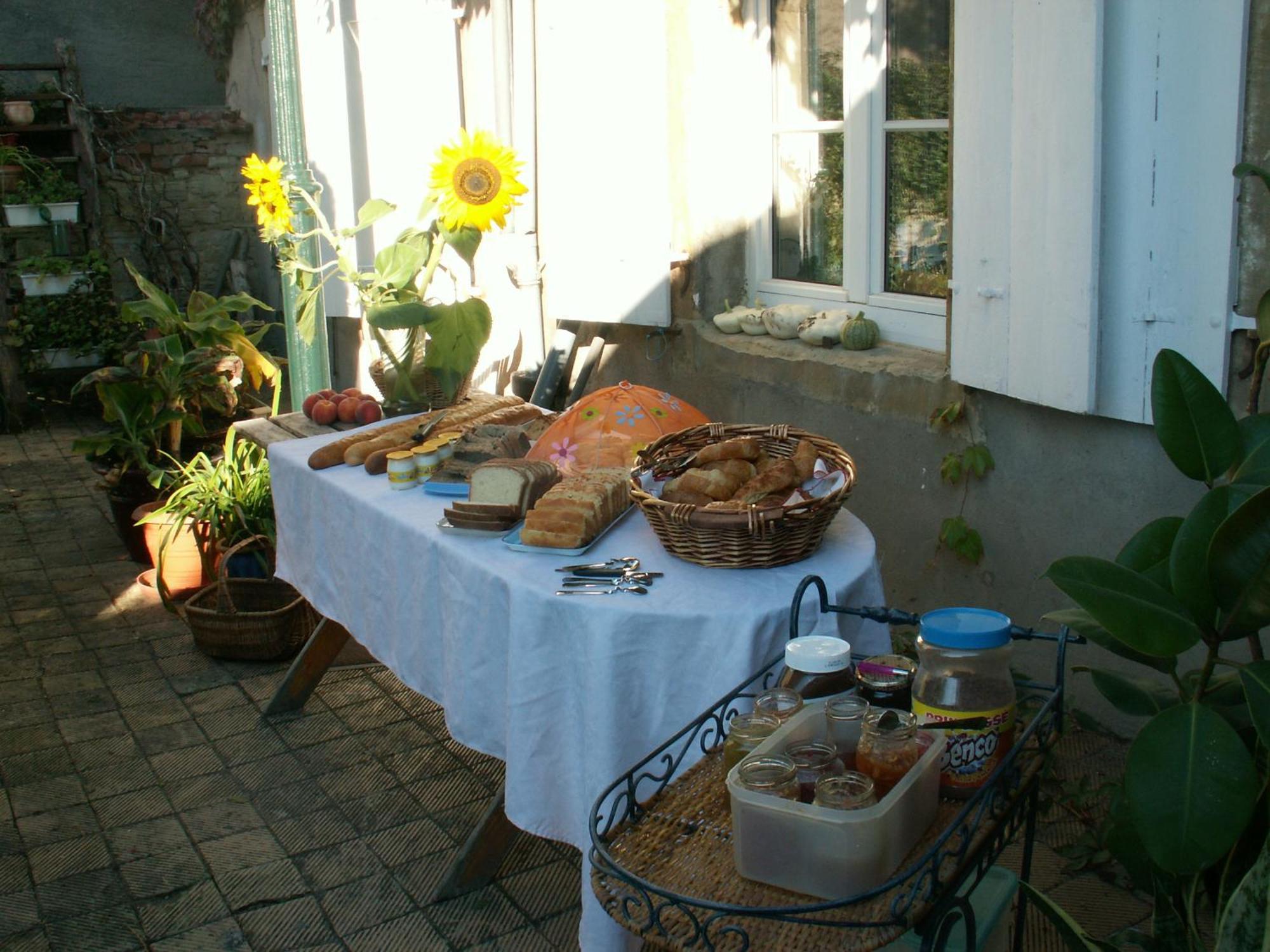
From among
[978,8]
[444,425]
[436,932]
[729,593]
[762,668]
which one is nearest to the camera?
[762,668]

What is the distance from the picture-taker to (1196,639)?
5.43ft

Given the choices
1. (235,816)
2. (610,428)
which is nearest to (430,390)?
(610,428)

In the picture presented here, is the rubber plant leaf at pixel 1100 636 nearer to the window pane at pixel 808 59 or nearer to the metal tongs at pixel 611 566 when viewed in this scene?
the metal tongs at pixel 611 566

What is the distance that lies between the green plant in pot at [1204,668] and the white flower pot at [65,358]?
8.41 meters

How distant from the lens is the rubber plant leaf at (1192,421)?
189 cm

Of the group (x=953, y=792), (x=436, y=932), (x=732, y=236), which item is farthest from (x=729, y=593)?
(x=732, y=236)

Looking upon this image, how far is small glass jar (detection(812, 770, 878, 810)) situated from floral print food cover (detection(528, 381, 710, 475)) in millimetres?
1493

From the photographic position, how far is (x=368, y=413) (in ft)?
13.0

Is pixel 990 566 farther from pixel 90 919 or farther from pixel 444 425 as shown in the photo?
pixel 90 919

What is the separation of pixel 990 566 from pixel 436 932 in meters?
1.78

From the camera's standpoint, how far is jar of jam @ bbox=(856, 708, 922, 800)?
1525mm

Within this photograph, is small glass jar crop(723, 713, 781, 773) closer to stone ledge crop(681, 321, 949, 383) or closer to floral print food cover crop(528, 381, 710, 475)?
floral print food cover crop(528, 381, 710, 475)

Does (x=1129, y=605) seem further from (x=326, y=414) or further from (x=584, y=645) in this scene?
(x=326, y=414)

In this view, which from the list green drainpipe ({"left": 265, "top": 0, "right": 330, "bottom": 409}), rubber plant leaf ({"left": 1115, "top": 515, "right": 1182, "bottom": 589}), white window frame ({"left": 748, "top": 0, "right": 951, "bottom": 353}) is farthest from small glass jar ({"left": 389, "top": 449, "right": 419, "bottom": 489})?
green drainpipe ({"left": 265, "top": 0, "right": 330, "bottom": 409})
